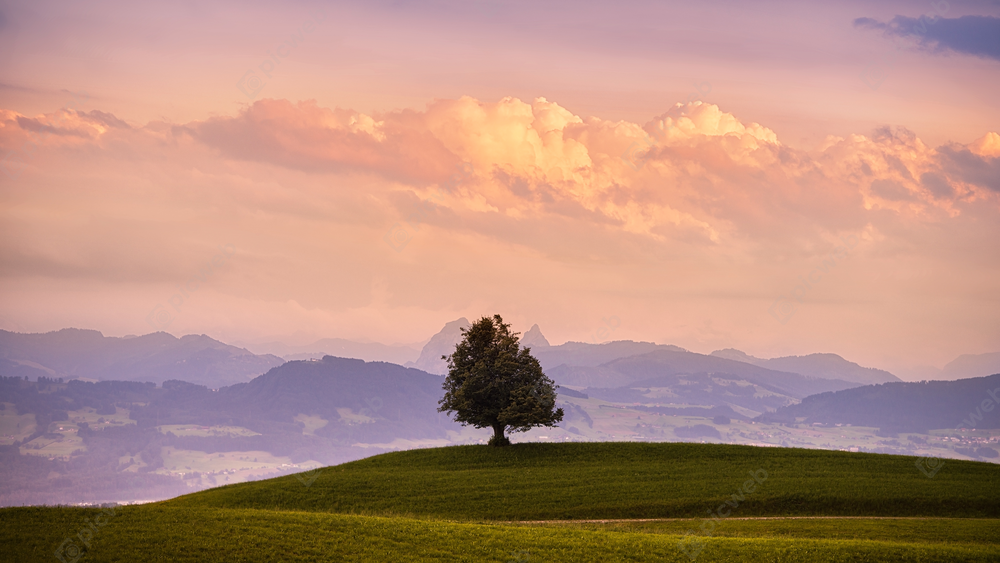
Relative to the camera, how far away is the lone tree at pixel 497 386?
74188 mm

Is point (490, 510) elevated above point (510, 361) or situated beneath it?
situated beneath

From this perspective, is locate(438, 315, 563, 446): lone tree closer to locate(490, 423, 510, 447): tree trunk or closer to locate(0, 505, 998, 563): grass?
locate(490, 423, 510, 447): tree trunk

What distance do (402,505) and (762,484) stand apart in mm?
29122

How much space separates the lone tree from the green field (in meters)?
4.06

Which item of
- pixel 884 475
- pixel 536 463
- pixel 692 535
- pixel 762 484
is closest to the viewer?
pixel 692 535

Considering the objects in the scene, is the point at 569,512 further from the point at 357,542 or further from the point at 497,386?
the point at 497,386

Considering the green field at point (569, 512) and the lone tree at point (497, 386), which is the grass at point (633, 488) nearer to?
the green field at point (569, 512)

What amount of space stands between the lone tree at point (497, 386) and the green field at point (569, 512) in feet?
13.3

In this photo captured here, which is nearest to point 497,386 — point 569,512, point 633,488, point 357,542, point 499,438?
point 499,438

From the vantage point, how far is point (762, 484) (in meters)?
54.5

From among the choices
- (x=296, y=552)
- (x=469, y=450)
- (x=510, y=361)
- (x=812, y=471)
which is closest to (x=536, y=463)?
(x=469, y=450)

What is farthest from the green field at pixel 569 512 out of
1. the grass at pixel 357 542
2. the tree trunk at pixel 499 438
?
the tree trunk at pixel 499 438

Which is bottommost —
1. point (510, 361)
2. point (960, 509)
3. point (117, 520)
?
point (960, 509)

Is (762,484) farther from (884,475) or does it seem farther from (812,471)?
(884,475)
